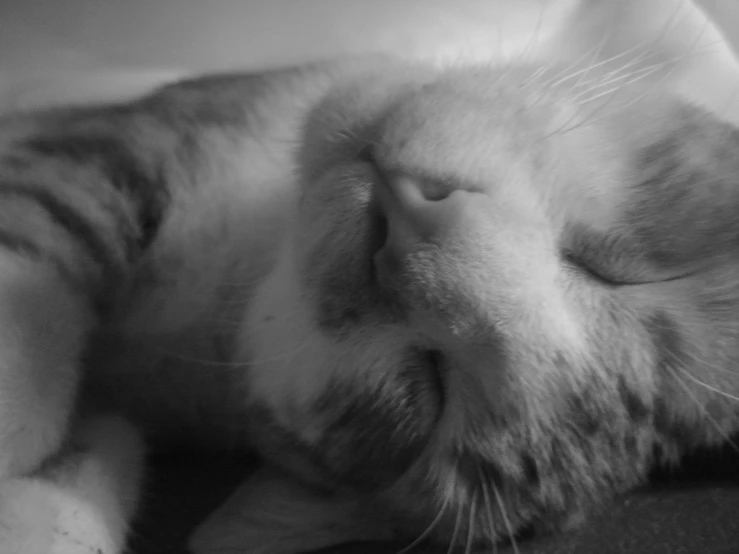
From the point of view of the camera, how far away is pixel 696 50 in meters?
1.19

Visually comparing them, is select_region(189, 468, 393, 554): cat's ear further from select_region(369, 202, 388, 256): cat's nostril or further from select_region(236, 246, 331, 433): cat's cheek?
select_region(369, 202, 388, 256): cat's nostril

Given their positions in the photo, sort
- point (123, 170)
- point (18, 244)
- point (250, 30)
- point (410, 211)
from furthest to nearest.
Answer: point (250, 30)
point (123, 170)
point (18, 244)
point (410, 211)

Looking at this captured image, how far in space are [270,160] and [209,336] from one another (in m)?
0.27

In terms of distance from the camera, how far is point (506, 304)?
A: 619 millimetres

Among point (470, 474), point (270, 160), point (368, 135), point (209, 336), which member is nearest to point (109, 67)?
point (270, 160)

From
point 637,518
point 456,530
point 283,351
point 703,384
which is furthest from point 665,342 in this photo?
point 283,351

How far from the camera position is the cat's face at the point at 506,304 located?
0.63 m

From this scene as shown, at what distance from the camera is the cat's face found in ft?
2.06

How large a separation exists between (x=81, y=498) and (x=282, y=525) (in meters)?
0.22

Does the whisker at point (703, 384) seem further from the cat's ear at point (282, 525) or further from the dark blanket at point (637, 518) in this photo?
the cat's ear at point (282, 525)

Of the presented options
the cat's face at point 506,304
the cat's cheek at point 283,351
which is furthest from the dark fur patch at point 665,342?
the cat's cheek at point 283,351

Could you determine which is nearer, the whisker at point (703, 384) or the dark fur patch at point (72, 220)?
the whisker at point (703, 384)

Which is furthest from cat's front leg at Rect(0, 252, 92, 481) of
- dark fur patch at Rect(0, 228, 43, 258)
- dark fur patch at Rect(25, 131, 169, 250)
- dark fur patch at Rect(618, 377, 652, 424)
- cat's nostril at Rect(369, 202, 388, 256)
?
dark fur patch at Rect(618, 377, 652, 424)

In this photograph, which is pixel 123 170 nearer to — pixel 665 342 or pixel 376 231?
pixel 376 231
